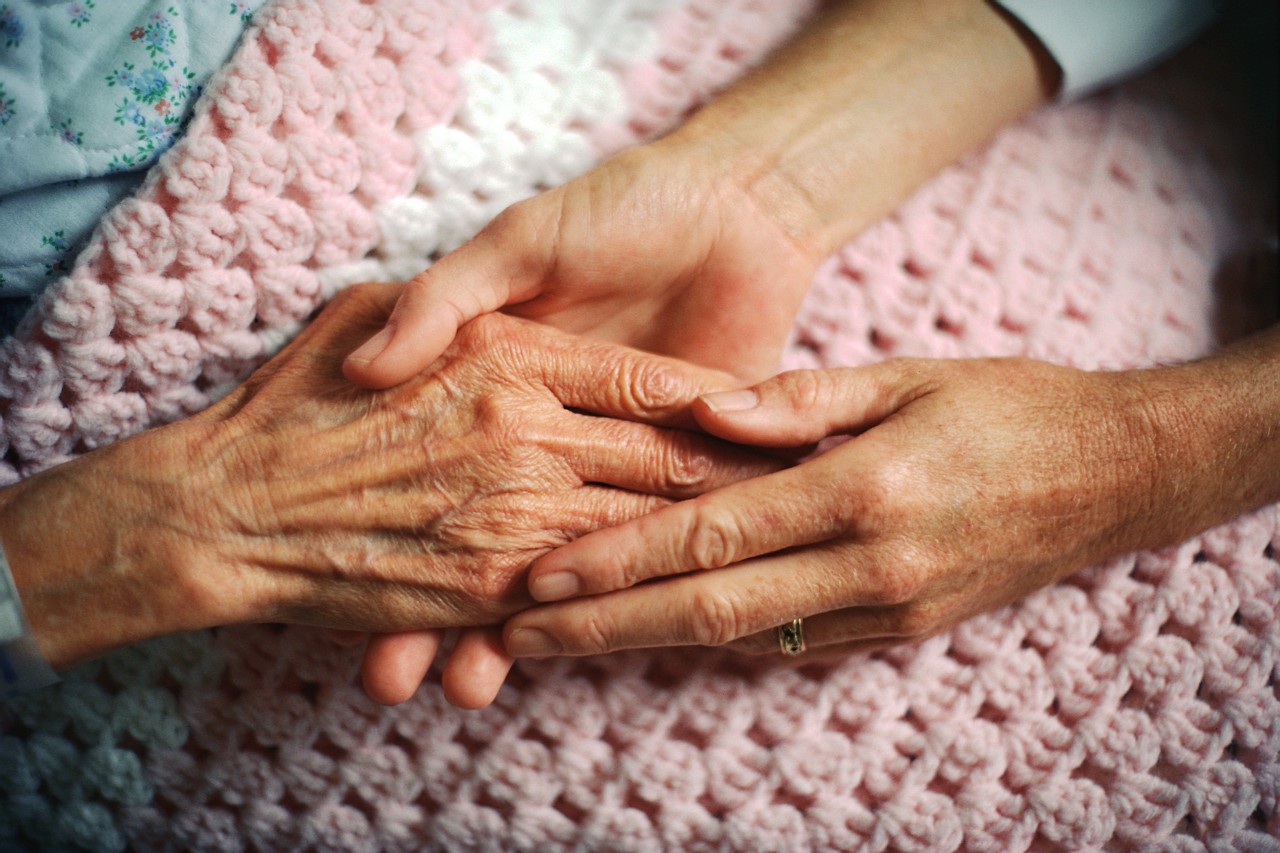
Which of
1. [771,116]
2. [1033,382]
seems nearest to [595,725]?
[1033,382]

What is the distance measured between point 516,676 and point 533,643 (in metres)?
0.12

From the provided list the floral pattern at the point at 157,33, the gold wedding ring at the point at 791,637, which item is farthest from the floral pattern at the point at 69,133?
the gold wedding ring at the point at 791,637

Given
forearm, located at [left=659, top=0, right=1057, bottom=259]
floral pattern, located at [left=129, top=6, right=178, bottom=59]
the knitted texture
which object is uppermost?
floral pattern, located at [left=129, top=6, right=178, bottom=59]

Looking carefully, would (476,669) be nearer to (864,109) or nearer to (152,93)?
(152,93)

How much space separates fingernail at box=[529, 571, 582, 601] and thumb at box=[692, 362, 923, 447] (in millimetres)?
208

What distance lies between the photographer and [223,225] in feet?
2.92

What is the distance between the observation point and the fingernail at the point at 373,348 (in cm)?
87

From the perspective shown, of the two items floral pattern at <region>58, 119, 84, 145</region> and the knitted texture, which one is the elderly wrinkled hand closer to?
the knitted texture

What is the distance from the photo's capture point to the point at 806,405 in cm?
90

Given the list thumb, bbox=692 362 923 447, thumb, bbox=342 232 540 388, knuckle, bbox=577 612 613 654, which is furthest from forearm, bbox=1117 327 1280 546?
thumb, bbox=342 232 540 388

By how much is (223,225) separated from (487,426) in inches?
13.3

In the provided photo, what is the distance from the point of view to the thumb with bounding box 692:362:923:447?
0.89 metres

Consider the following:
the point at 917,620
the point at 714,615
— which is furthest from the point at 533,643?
the point at 917,620

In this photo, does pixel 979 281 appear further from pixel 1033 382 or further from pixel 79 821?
pixel 79 821
